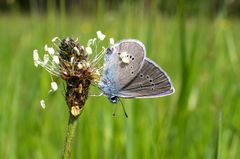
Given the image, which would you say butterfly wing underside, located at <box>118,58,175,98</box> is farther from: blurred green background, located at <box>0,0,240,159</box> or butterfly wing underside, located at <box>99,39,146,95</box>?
blurred green background, located at <box>0,0,240,159</box>

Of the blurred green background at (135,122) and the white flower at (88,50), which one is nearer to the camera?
Answer: the white flower at (88,50)

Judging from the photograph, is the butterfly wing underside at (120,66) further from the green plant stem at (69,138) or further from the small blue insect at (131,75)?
the green plant stem at (69,138)

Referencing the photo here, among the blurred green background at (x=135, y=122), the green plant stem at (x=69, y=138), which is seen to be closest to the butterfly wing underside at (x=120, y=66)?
the green plant stem at (x=69, y=138)

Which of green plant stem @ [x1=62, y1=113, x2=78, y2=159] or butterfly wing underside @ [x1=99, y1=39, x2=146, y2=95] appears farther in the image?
butterfly wing underside @ [x1=99, y1=39, x2=146, y2=95]

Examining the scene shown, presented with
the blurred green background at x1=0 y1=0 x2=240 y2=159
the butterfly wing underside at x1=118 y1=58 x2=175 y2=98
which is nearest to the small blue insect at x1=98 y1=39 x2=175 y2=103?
the butterfly wing underside at x1=118 y1=58 x2=175 y2=98

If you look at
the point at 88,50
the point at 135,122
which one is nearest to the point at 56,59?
the point at 88,50

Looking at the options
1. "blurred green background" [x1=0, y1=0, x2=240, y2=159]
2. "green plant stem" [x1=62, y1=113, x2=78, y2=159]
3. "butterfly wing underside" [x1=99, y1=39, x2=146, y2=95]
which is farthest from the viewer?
"blurred green background" [x1=0, y1=0, x2=240, y2=159]

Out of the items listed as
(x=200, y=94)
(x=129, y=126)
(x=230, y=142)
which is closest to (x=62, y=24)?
(x=129, y=126)

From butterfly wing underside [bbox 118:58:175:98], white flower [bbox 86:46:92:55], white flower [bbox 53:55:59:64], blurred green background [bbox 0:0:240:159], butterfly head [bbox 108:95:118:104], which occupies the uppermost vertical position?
white flower [bbox 86:46:92:55]
